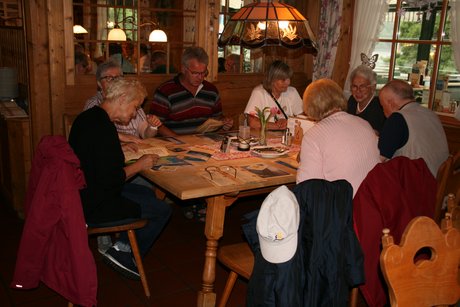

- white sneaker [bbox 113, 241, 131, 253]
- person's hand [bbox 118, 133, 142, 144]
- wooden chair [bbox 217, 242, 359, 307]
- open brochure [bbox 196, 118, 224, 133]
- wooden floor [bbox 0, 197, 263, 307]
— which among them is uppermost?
open brochure [bbox 196, 118, 224, 133]

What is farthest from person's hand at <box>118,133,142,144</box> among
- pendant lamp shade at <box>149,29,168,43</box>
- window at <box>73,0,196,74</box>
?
pendant lamp shade at <box>149,29,168,43</box>

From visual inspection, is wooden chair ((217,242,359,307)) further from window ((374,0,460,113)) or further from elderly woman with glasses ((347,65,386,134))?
window ((374,0,460,113))

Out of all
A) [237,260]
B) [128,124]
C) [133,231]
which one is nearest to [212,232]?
[237,260]

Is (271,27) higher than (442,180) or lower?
higher

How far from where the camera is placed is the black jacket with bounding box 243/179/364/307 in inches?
68.6

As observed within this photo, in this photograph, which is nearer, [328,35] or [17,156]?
[17,156]

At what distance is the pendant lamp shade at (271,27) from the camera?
2.37 meters

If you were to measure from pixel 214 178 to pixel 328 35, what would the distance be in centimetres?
279

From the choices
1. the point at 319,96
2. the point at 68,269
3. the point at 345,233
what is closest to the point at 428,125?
the point at 319,96

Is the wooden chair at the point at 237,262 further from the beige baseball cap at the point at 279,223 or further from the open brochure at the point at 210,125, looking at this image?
the open brochure at the point at 210,125

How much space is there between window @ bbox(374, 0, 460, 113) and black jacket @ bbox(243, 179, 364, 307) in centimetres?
259

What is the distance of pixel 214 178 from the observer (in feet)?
7.88

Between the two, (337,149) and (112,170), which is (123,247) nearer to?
(112,170)

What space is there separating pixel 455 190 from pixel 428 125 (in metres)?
0.46
